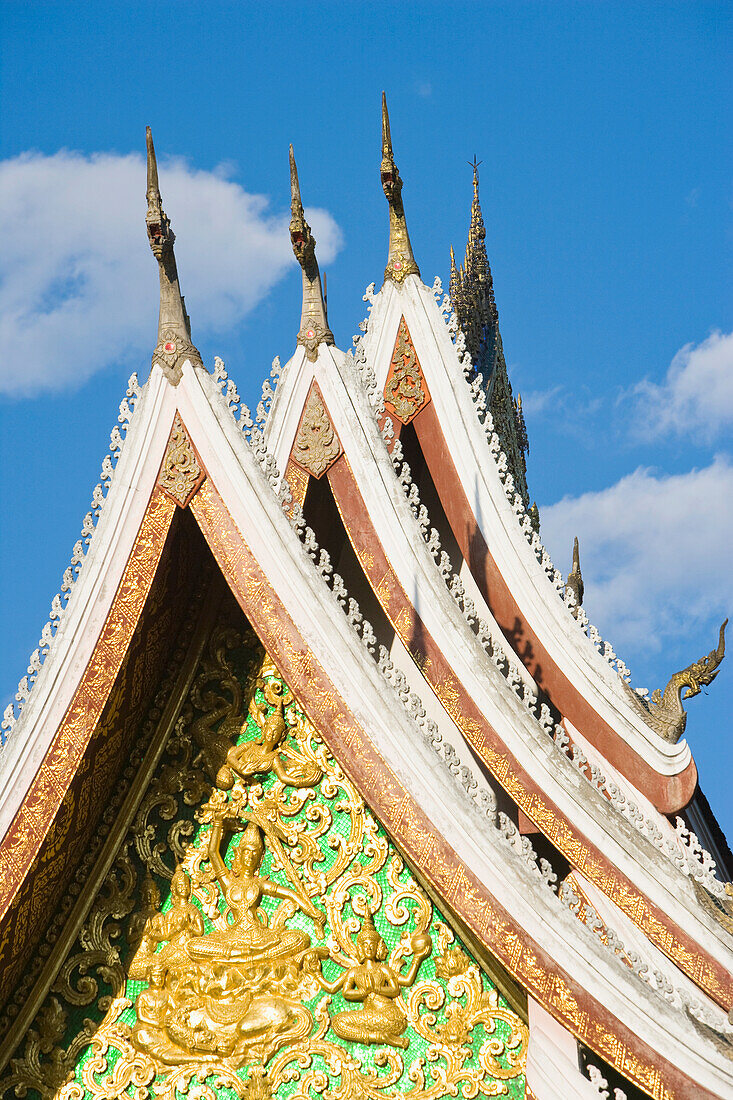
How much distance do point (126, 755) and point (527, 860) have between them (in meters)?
2.48

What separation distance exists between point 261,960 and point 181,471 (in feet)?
8.47

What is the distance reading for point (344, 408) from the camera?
348 inches

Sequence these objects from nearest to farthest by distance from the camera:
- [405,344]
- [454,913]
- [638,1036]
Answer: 1. [638,1036]
2. [454,913]
3. [405,344]

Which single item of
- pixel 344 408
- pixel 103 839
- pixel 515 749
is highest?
pixel 344 408

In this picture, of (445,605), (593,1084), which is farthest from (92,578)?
(593,1084)

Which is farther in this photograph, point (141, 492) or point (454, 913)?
point (141, 492)

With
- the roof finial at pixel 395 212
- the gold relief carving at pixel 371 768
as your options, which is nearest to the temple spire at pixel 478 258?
the roof finial at pixel 395 212

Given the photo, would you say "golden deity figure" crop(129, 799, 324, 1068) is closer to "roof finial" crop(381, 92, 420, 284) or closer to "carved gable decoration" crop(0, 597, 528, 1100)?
"carved gable decoration" crop(0, 597, 528, 1100)

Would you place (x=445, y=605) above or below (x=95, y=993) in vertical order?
above

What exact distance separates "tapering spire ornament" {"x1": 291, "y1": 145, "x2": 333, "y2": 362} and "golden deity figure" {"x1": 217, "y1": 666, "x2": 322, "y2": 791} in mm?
2330

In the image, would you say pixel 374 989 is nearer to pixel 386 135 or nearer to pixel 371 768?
pixel 371 768

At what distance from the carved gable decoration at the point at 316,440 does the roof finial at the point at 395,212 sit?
7.10 ft

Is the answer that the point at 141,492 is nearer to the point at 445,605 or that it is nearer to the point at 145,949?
the point at 445,605

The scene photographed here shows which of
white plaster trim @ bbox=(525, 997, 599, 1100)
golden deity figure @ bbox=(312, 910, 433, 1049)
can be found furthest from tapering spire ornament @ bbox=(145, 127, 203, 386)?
white plaster trim @ bbox=(525, 997, 599, 1100)
